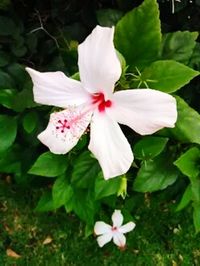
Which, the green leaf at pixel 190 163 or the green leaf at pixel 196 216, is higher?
the green leaf at pixel 190 163

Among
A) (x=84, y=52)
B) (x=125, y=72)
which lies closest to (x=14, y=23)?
(x=125, y=72)

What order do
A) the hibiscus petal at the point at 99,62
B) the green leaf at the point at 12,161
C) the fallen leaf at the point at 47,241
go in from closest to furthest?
the hibiscus petal at the point at 99,62 → the green leaf at the point at 12,161 → the fallen leaf at the point at 47,241

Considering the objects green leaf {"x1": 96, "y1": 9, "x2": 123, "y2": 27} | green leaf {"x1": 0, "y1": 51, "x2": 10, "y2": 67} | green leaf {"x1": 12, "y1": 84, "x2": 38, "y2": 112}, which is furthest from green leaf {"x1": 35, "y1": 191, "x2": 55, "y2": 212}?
green leaf {"x1": 96, "y1": 9, "x2": 123, "y2": 27}

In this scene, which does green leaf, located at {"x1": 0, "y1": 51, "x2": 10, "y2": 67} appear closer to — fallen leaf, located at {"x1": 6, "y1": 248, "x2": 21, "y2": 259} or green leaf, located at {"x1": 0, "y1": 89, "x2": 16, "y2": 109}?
green leaf, located at {"x1": 0, "y1": 89, "x2": 16, "y2": 109}

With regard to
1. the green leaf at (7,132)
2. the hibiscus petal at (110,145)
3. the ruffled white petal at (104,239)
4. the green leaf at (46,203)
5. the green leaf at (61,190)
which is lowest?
the ruffled white petal at (104,239)

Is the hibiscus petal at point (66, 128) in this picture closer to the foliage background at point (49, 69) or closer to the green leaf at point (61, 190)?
the foliage background at point (49, 69)

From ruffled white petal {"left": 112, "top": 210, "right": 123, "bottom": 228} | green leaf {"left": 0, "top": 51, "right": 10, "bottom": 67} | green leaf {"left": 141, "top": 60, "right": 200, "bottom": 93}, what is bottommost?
ruffled white petal {"left": 112, "top": 210, "right": 123, "bottom": 228}

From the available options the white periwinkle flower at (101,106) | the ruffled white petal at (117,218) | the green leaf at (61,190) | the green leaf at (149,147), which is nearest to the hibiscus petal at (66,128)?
the white periwinkle flower at (101,106)
